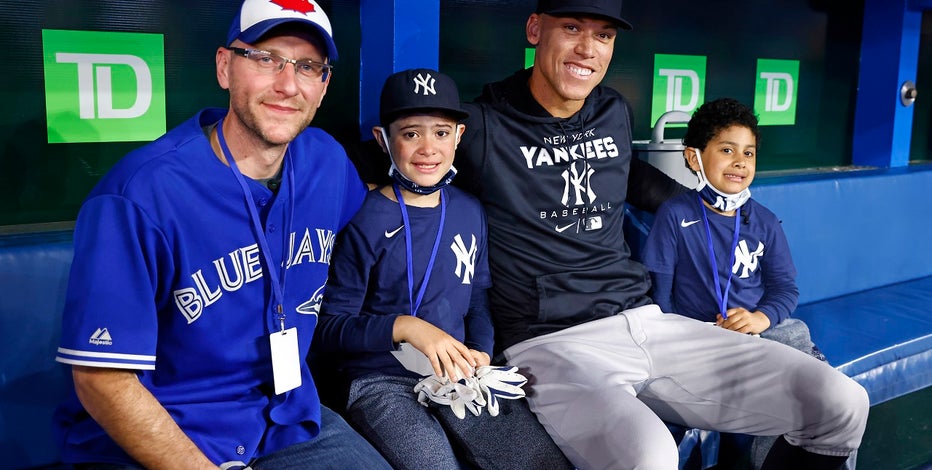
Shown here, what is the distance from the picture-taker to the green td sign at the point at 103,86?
210cm

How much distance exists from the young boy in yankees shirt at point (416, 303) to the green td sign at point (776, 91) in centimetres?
224

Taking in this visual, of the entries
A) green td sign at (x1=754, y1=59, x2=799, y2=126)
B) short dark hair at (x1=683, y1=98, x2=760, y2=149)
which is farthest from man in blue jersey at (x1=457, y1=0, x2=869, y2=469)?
green td sign at (x1=754, y1=59, x2=799, y2=126)

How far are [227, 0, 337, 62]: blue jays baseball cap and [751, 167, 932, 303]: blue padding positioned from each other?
75.0 inches

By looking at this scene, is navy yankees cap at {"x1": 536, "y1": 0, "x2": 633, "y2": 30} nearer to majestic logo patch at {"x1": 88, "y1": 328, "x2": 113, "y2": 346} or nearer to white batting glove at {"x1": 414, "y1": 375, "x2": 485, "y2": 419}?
white batting glove at {"x1": 414, "y1": 375, "x2": 485, "y2": 419}

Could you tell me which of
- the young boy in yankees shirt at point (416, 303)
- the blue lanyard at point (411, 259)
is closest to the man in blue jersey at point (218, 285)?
the young boy in yankees shirt at point (416, 303)

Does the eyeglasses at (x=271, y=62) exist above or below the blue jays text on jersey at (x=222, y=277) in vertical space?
above

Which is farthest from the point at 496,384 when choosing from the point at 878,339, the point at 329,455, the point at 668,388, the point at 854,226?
the point at 854,226

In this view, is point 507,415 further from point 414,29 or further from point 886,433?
point 886,433

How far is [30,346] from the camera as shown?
1.79 metres

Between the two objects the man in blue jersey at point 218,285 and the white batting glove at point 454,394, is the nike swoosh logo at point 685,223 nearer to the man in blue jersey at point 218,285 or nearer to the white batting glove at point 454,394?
the white batting glove at point 454,394

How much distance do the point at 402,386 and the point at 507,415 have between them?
0.79 ft

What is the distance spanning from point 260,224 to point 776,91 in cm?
298

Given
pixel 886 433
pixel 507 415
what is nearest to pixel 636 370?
pixel 507 415

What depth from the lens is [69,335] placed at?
1.34m
